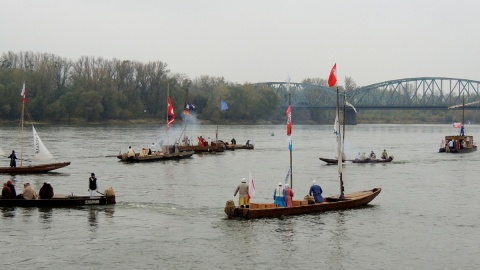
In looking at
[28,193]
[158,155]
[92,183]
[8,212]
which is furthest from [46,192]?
[158,155]

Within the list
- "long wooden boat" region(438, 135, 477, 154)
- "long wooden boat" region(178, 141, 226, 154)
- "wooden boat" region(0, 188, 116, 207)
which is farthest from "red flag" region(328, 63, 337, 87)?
"long wooden boat" region(438, 135, 477, 154)

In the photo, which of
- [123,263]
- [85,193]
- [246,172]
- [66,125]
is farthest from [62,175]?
[66,125]

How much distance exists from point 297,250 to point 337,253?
169cm

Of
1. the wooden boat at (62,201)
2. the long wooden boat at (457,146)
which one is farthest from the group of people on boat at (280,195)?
the long wooden boat at (457,146)

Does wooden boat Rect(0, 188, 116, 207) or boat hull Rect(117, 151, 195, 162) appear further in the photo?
boat hull Rect(117, 151, 195, 162)

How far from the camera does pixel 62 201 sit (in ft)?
122

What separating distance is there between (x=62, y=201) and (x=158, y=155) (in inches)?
1346

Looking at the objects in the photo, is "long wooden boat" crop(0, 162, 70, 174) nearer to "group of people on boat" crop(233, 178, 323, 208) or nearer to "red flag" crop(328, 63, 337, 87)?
"group of people on boat" crop(233, 178, 323, 208)

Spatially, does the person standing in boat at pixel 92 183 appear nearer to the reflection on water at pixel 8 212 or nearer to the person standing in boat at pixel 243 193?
the reflection on water at pixel 8 212

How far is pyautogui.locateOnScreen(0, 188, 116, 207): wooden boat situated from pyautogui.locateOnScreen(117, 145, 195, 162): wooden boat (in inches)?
1190

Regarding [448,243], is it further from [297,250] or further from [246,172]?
[246,172]

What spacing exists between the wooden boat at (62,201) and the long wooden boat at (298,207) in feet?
25.9

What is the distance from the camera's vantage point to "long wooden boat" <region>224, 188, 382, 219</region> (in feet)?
111

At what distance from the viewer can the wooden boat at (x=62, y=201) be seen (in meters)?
36.7
